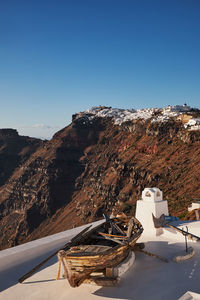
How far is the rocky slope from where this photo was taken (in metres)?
44.2

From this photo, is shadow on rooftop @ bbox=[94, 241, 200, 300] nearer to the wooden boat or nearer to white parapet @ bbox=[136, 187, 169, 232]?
the wooden boat

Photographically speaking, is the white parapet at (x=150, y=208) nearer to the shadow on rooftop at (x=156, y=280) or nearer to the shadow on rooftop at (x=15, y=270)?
the shadow on rooftop at (x=156, y=280)

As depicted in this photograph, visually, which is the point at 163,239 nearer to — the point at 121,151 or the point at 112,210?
the point at 112,210

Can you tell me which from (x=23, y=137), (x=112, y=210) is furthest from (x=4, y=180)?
(x=112, y=210)

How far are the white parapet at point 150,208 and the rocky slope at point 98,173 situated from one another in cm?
2394

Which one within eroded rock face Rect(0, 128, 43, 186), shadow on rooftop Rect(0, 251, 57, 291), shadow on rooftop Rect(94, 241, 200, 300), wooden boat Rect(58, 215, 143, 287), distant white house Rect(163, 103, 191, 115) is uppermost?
distant white house Rect(163, 103, 191, 115)

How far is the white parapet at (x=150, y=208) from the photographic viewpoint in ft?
29.3

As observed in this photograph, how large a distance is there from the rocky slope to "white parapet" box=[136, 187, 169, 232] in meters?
23.9

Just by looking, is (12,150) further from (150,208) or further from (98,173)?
(150,208)

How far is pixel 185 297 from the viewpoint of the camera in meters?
4.63

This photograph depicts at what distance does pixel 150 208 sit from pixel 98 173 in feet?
174

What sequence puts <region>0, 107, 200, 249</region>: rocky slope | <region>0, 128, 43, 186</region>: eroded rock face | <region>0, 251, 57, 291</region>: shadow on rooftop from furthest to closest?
<region>0, 128, 43, 186</region>: eroded rock face → <region>0, 107, 200, 249</region>: rocky slope → <region>0, 251, 57, 291</region>: shadow on rooftop

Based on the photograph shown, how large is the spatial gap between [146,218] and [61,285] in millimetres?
4089

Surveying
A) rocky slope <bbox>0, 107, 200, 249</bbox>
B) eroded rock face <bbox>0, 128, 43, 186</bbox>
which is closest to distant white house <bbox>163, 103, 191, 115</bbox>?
rocky slope <bbox>0, 107, 200, 249</bbox>
